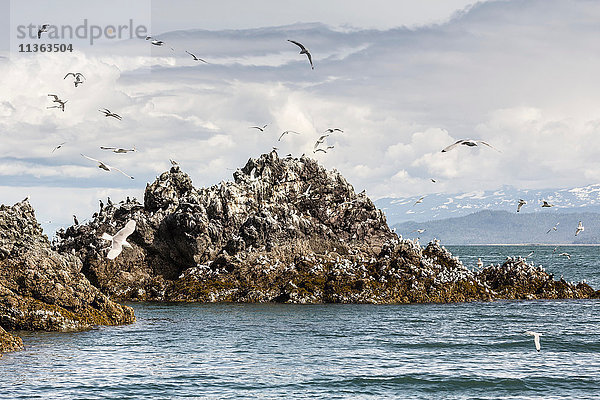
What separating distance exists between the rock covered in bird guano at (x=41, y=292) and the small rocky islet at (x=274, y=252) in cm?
1494

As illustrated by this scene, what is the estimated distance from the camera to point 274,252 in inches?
2516

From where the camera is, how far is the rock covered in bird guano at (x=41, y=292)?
40.1m

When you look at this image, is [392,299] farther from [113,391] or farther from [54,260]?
[113,391]

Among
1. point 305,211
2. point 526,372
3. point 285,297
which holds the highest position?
point 305,211

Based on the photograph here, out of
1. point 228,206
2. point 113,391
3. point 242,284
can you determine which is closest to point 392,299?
point 242,284

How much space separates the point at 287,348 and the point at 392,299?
22218 millimetres

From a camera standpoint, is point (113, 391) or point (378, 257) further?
point (378, 257)

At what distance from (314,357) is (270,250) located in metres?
28.1

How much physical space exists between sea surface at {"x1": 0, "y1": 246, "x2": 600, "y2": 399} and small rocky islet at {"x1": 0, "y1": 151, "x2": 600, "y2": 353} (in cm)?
726

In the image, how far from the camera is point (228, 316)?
5109cm

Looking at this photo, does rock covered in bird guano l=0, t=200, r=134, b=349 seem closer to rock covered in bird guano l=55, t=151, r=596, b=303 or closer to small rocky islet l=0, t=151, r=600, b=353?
small rocky islet l=0, t=151, r=600, b=353

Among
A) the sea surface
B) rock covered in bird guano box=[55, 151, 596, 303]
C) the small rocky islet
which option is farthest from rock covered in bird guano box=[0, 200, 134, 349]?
rock covered in bird guano box=[55, 151, 596, 303]

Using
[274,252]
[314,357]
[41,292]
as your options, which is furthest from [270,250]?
[314,357]

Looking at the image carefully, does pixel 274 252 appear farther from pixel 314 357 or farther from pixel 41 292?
pixel 314 357
